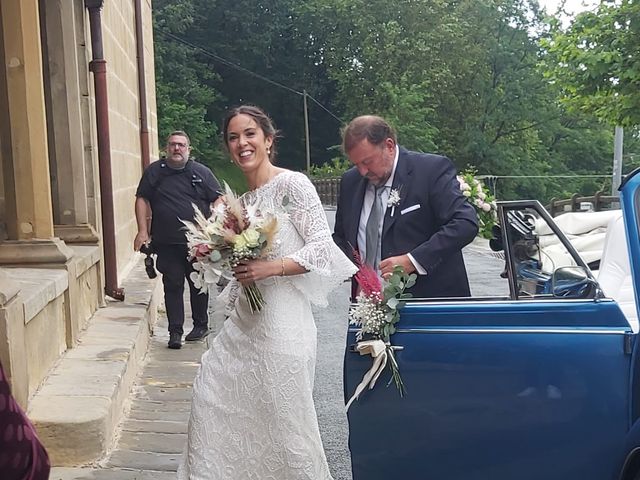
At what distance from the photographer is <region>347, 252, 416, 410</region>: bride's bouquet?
305 cm

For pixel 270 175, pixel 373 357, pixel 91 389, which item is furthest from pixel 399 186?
pixel 91 389

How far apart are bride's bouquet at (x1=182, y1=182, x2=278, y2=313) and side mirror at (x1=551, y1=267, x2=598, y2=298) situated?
1.16m

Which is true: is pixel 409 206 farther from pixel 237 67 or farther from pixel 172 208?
pixel 237 67

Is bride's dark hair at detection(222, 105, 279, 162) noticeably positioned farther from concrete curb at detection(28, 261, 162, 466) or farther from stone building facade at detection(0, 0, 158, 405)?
concrete curb at detection(28, 261, 162, 466)

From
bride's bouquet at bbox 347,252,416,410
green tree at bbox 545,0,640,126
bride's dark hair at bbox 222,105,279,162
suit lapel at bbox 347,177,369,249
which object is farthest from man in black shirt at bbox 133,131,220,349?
green tree at bbox 545,0,640,126

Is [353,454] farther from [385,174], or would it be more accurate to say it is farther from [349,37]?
[349,37]

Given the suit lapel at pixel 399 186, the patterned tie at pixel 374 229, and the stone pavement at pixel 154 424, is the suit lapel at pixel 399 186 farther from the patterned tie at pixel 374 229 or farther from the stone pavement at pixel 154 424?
the stone pavement at pixel 154 424

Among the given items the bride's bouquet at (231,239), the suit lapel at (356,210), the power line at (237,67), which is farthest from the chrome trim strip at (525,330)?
the power line at (237,67)

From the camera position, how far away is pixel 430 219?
3623 mm

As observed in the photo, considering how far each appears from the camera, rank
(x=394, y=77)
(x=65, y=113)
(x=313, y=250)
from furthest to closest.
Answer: (x=394, y=77)
(x=65, y=113)
(x=313, y=250)

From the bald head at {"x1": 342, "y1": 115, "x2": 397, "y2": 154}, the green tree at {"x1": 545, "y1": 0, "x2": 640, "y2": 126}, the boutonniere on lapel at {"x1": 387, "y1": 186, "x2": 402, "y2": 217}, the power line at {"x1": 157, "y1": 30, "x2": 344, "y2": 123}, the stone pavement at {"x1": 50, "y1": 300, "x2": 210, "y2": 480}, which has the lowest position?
the stone pavement at {"x1": 50, "y1": 300, "x2": 210, "y2": 480}

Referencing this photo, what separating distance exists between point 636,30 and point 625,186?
1383 centimetres

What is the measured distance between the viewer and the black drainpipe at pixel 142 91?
1212 cm

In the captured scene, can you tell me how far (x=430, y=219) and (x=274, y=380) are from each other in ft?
3.44
